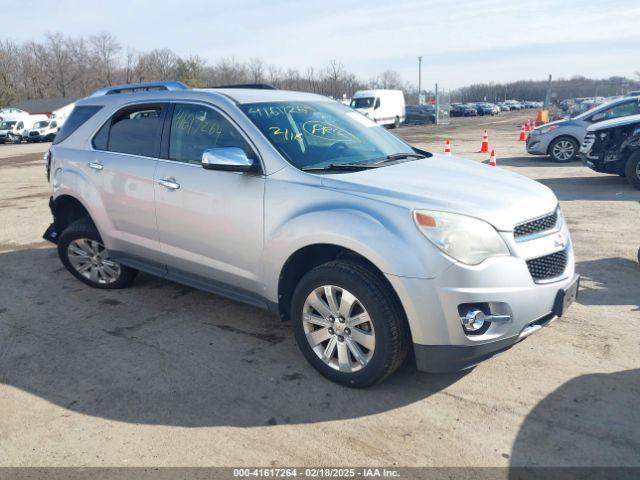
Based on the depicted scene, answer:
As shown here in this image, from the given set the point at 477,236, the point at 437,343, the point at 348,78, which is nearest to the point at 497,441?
the point at 437,343

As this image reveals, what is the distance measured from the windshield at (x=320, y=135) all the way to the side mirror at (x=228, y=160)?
0.27m

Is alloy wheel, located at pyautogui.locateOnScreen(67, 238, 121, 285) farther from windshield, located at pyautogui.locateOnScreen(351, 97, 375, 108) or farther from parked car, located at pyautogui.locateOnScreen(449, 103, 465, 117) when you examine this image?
parked car, located at pyautogui.locateOnScreen(449, 103, 465, 117)

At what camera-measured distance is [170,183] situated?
4230 millimetres

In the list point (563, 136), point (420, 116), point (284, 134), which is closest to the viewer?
point (284, 134)

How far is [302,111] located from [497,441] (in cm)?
278

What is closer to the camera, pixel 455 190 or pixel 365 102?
pixel 455 190

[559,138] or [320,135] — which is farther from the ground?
[320,135]

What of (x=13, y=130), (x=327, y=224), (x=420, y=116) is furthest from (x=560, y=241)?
(x=13, y=130)

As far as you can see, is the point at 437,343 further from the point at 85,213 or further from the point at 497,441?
the point at 85,213

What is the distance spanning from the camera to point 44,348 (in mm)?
4195

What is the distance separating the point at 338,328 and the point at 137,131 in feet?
8.49

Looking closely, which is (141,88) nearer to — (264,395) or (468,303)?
(264,395)

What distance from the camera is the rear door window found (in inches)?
178

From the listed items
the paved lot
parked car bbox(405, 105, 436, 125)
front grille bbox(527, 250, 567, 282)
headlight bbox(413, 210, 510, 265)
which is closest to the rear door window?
the paved lot
